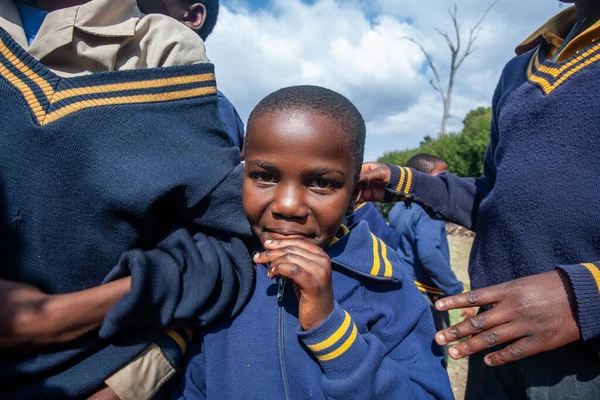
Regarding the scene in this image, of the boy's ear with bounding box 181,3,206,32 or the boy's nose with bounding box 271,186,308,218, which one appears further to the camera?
the boy's ear with bounding box 181,3,206,32

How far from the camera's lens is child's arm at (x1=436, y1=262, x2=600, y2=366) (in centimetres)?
112

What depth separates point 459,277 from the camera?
814 cm

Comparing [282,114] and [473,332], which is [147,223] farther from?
[473,332]

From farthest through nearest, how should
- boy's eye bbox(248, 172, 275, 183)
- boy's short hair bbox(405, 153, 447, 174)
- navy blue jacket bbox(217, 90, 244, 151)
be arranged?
boy's short hair bbox(405, 153, 447, 174) → navy blue jacket bbox(217, 90, 244, 151) → boy's eye bbox(248, 172, 275, 183)

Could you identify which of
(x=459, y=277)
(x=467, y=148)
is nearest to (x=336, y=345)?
(x=459, y=277)

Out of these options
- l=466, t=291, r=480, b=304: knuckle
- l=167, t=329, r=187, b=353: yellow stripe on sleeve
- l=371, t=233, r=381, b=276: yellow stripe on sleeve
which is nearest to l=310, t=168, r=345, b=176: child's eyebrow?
l=371, t=233, r=381, b=276: yellow stripe on sleeve

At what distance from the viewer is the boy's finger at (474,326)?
1.17 m

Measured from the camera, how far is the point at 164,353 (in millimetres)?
1177

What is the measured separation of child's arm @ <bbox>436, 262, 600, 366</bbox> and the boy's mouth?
0.47 metres

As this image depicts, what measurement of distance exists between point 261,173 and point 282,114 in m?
0.21

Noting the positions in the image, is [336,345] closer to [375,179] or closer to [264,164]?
[264,164]

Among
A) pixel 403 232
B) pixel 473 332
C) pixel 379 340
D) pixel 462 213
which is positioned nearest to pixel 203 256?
pixel 379 340

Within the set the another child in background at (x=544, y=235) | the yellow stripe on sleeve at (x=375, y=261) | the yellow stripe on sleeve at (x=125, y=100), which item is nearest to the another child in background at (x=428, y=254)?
the another child in background at (x=544, y=235)

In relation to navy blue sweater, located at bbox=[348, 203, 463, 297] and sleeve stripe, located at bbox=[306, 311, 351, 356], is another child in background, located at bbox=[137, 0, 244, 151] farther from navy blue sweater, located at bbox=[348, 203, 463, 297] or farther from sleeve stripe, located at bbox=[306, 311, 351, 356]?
navy blue sweater, located at bbox=[348, 203, 463, 297]
